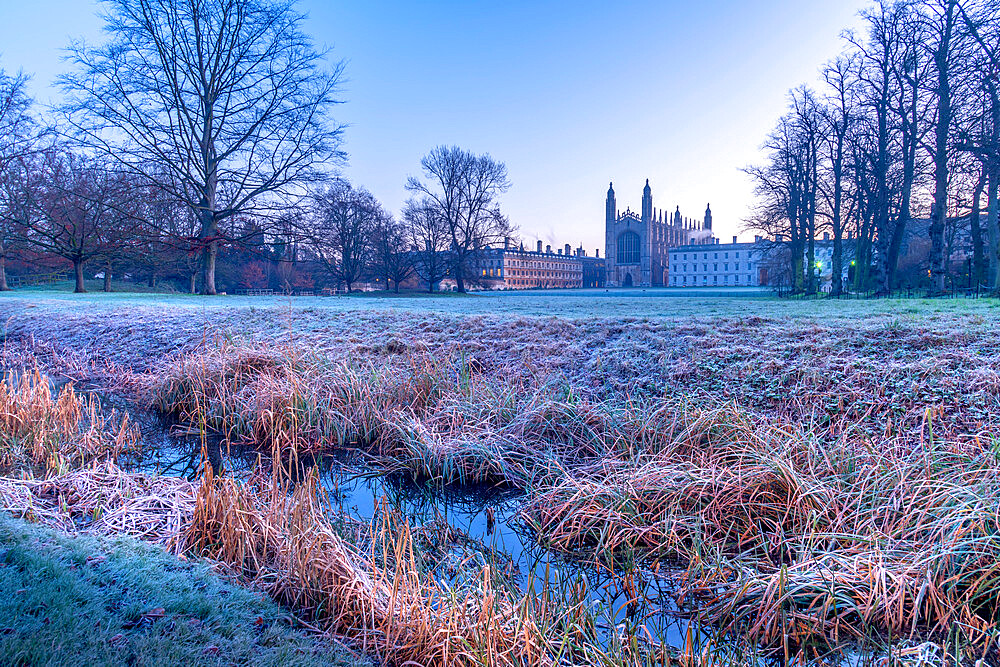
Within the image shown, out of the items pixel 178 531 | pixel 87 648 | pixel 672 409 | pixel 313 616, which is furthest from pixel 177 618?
pixel 672 409

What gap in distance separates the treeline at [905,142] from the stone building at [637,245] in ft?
246

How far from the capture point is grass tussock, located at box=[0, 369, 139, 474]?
393 centimetres

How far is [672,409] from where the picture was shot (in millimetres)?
4395

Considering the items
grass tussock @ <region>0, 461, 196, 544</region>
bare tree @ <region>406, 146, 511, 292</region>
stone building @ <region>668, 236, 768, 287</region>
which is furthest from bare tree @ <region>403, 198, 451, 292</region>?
stone building @ <region>668, 236, 768, 287</region>

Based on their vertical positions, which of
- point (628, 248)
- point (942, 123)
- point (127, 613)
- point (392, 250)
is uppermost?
point (628, 248)

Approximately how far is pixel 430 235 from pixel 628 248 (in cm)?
7665

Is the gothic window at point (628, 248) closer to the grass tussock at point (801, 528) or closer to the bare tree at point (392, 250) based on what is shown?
the bare tree at point (392, 250)

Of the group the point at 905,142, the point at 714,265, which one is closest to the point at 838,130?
the point at 905,142

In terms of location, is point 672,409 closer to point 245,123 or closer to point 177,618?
point 177,618

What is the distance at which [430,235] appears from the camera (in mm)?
36625

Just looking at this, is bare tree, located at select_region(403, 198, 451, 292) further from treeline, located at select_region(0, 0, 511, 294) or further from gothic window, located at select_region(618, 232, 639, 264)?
gothic window, located at select_region(618, 232, 639, 264)

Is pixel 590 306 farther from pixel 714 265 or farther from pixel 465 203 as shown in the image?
pixel 714 265

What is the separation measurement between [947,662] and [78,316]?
1343cm

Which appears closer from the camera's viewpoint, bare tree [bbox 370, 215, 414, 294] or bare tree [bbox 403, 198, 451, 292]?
bare tree [bbox 403, 198, 451, 292]
